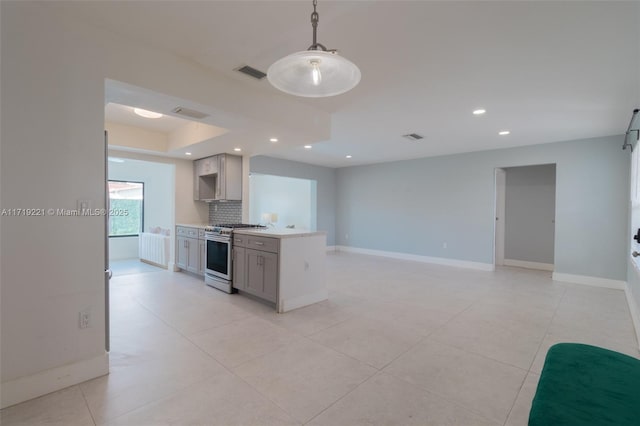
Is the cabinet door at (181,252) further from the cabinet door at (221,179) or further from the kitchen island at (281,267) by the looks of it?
the kitchen island at (281,267)

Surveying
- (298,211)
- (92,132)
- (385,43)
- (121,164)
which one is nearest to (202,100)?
(92,132)

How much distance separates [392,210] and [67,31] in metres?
6.96

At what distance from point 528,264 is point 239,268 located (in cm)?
649

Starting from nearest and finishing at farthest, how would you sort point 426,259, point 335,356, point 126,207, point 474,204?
1. point 335,356
2. point 474,204
3. point 426,259
4. point 126,207

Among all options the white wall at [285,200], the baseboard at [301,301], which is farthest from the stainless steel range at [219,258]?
the white wall at [285,200]

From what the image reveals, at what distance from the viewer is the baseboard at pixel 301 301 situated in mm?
3574

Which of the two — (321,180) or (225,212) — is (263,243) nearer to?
(225,212)

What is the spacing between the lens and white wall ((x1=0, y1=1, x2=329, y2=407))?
185 cm

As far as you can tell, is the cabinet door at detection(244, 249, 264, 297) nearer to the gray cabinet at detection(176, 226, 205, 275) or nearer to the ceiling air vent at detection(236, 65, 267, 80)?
the gray cabinet at detection(176, 226, 205, 275)

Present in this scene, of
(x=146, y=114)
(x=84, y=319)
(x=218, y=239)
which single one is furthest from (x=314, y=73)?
(x=218, y=239)

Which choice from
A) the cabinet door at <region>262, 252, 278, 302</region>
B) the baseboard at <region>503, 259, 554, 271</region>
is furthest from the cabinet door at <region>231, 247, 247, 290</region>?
the baseboard at <region>503, 259, 554, 271</region>

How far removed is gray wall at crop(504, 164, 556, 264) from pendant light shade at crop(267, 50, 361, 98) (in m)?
6.86

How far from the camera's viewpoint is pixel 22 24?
188cm

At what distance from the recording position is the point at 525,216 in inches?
266
